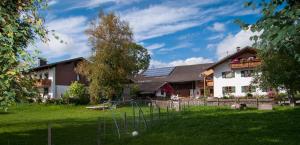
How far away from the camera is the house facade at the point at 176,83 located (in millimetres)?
89312

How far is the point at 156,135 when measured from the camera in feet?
69.5

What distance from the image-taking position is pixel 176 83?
9438 cm

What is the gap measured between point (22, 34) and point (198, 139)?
11486 mm

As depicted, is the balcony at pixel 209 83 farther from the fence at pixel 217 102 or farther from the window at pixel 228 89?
the fence at pixel 217 102

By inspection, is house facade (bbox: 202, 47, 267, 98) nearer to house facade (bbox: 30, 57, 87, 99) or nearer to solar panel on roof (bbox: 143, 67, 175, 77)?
solar panel on roof (bbox: 143, 67, 175, 77)

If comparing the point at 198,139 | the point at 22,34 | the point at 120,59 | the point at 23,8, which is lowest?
the point at 198,139

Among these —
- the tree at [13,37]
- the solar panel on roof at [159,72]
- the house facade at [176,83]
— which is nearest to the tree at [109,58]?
the house facade at [176,83]

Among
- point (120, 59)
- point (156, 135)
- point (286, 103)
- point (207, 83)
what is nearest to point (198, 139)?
point (156, 135)

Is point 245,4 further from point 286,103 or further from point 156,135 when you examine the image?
point 286,103

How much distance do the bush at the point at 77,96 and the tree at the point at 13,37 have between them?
56832mm

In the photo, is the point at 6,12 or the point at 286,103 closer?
the point at 6,12

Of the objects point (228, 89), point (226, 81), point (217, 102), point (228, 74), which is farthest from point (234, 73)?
point (217, 102)

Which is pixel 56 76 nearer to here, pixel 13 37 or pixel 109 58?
pixel 109 58

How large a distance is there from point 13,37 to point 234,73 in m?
67.1
